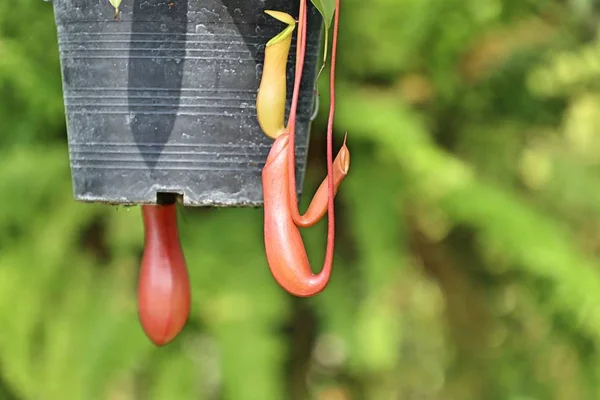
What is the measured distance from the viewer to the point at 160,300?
0.79 metres

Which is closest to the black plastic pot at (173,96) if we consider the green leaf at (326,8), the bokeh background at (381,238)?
the green leaf at (326,8)

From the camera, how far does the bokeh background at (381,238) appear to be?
1356 mm

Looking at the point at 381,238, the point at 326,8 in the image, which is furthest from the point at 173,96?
the point at 381,238

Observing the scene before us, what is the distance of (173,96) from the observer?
742 mm

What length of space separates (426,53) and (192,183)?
0.90m

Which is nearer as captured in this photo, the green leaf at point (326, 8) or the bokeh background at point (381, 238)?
the green leaf at point (326, 8)

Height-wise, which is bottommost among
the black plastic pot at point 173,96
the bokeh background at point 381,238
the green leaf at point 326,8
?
the bokeh background at point 381,238

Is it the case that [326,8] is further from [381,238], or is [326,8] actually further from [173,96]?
[381,238]

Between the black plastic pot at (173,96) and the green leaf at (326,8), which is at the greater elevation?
the green leaf at (326,8)

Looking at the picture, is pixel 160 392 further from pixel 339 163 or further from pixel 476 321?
pixel 339 163

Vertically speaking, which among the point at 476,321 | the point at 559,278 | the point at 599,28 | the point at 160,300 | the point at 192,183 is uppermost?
the point at 192,183

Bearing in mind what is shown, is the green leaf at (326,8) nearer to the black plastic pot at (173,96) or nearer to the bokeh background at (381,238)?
the black plastic pot at (173,96)

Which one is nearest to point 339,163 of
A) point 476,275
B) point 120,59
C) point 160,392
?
point 120,59

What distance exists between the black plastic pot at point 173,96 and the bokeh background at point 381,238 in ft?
1.90
